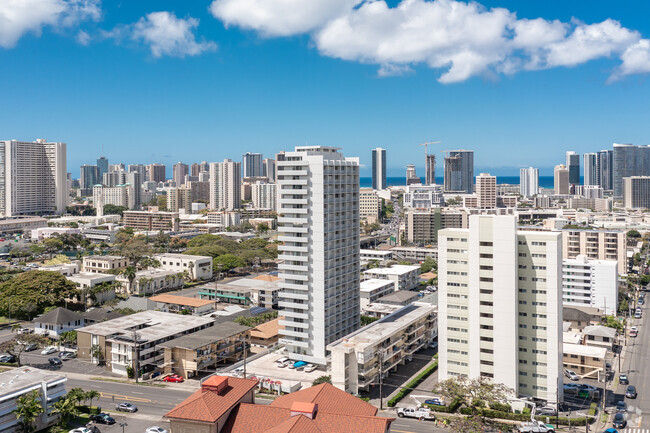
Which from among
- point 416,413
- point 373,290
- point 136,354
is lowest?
point 416,413

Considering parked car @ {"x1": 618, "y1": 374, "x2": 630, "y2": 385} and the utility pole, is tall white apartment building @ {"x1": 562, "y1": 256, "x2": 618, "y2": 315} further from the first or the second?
the utility pole

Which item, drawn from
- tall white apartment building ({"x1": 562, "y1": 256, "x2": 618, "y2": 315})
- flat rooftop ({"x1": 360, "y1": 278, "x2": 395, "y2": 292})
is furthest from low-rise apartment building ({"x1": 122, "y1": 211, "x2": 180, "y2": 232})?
tall white apartment building ({"x1": 562, "y1": 256, "x2": 618, "y2": 315})

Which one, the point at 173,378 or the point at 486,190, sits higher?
the point at 486,190

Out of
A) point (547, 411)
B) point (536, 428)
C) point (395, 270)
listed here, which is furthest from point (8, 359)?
point (395, 270)

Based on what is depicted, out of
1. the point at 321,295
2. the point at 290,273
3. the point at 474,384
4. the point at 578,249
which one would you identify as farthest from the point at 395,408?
the point at 578,249

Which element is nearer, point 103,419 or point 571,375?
point 103,419

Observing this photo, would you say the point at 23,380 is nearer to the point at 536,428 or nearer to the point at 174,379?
the point at 174,379

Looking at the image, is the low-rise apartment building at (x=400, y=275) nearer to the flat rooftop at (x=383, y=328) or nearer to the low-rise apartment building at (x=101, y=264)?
the flat rooftop at (x=383, y=328)
